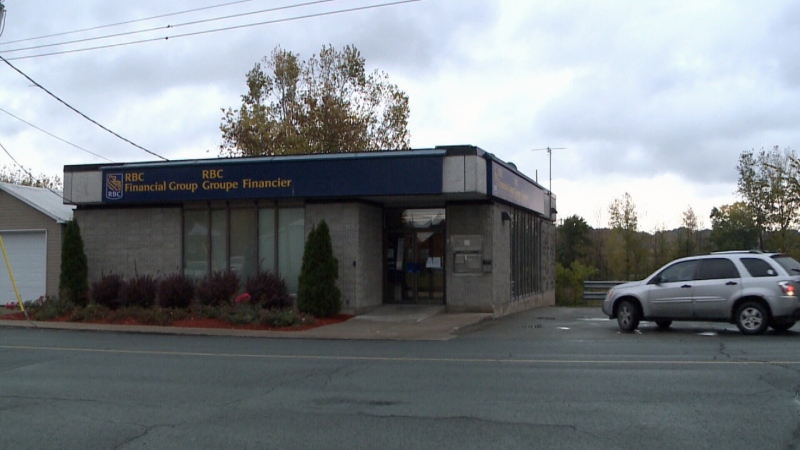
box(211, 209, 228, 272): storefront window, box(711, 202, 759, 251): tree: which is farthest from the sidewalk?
box(711, 202, 759, 251): tree

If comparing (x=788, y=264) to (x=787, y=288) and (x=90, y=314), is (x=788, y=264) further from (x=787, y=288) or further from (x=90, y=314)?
(x=90, y=314)

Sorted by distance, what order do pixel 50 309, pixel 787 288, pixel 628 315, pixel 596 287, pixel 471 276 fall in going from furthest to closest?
pixel 596 287, pixel 471 276, pixel 50 309, pixel 628 315, pixel 787 288

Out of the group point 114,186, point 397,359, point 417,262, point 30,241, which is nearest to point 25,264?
point 30,241

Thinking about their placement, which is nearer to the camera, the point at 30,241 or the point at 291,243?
the point at 291,243

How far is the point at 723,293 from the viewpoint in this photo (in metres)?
16.2

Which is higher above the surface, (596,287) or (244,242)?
(244,242)

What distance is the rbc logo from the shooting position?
78.7 feet

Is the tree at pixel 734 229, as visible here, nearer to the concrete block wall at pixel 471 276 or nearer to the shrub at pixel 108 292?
the concrete block wall at pixel 471 276

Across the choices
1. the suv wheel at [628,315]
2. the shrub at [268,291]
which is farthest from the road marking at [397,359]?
the shrub at [268,291]

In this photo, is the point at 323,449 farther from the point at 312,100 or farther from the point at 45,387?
the point at 312,100

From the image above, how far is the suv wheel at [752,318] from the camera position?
15844 mm

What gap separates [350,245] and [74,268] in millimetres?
8615

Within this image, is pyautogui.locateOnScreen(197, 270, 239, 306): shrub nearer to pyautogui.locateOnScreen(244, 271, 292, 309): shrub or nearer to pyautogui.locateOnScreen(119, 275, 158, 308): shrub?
pyautogui.locateOnScreen(244, 271, 292, 309): shrub

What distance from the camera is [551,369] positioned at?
11.8 metres
